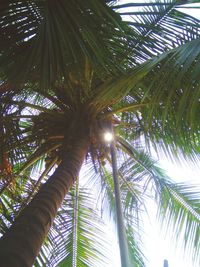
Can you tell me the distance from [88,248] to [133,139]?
1.63 m

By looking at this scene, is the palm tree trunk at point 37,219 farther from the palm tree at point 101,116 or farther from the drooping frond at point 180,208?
the drooping frond at point 180,208

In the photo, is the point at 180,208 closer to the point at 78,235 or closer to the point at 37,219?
the point at 78,235

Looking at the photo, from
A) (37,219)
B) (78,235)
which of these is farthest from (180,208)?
(37,219)

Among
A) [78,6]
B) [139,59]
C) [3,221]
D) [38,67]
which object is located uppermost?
[139,59]

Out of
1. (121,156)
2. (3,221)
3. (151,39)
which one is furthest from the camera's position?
(121,156)

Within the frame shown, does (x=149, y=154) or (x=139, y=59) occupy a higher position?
(x=149, y=154)

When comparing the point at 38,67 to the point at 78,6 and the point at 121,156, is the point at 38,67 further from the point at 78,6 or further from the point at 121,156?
the point at 121,156

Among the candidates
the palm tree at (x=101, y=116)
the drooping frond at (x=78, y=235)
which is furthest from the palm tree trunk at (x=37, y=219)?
the drooping frond at (x=78, y=235)

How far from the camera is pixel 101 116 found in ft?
14.0

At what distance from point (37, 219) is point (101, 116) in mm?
1827

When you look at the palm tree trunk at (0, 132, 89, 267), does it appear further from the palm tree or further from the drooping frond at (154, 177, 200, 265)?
the drooping frond at (154, 177, 200, 265)

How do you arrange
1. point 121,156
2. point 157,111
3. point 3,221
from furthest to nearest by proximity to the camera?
point 121,156 < point 3,221 < point 157,111

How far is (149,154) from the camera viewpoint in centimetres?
518

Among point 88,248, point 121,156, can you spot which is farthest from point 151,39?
point 88,248
